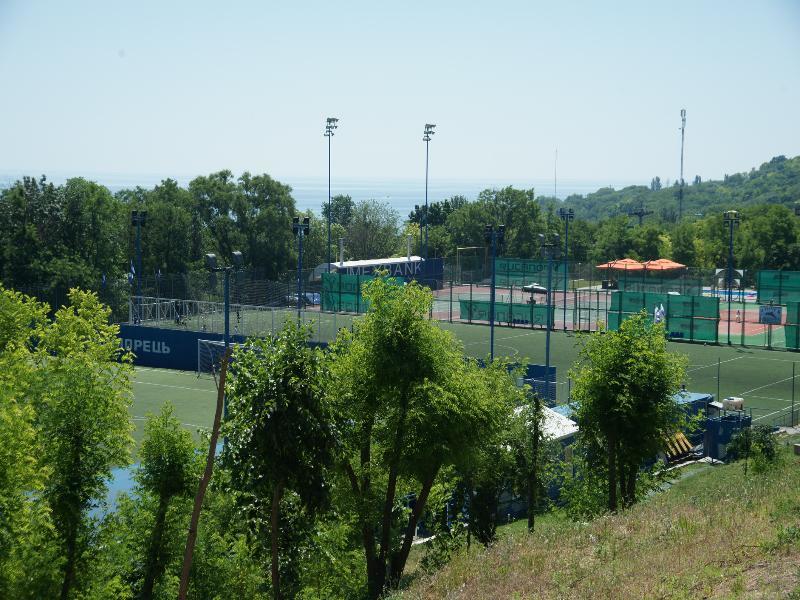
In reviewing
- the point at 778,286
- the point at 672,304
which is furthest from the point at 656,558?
the point at 778,286

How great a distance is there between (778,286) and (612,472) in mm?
53089

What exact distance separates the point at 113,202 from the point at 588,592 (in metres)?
67.6

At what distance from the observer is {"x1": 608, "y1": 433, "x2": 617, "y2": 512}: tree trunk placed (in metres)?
22.1

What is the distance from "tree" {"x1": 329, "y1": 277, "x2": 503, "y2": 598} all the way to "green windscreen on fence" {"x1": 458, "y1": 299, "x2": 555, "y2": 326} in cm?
4248

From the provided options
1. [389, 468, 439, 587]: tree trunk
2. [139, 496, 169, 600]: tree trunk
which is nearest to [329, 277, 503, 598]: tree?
[389, 468, 439, 587]: tree trunk

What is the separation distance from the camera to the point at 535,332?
62.2 m

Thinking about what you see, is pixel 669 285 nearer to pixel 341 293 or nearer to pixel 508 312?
pixel 508 312

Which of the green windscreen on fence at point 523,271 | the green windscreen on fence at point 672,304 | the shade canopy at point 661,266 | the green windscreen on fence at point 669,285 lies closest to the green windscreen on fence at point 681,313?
the green windscreen on fence at point 672,304

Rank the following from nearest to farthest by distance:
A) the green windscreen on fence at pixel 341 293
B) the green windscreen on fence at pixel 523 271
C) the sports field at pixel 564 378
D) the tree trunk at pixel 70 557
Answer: the tree trunk at pixel 70 557 → the sports field at pixel 564 378 → the green windscreen on fence at pixel 341 293 → the green windscreen on fence at pixel 523 271

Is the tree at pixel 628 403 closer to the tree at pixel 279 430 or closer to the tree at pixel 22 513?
the tree at pixel 279 430

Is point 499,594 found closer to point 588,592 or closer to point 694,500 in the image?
point 588,592

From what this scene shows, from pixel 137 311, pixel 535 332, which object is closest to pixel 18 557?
pixel 137 311

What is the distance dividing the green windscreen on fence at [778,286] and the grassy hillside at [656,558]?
53962 mm

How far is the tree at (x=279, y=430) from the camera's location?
15781 mm
